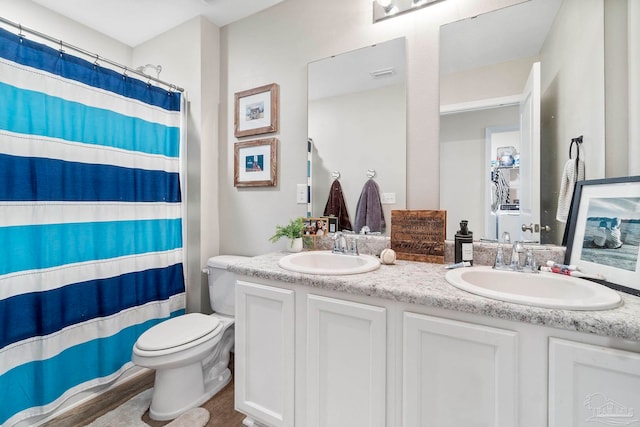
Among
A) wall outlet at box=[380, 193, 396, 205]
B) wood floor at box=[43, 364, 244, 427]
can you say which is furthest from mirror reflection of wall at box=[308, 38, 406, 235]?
wood floor at box=[43, 364, 244, 427]

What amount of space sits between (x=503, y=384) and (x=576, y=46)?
1.34 m

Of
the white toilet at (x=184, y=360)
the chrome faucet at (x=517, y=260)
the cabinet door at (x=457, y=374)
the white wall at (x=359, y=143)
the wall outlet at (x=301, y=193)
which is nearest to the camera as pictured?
the cabinet door at (x=457, y=374)

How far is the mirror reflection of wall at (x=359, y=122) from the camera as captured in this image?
60.7 inches

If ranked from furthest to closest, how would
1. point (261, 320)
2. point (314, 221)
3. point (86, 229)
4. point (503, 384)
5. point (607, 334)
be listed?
point (314, 221), point (86, 229), point (261, 320), point (503, 384), point (607, 334)

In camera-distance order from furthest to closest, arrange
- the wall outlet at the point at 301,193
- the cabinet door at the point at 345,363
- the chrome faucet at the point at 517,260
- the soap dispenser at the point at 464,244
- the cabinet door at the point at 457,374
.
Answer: the wall outlet at the point at 301,193 → the soap dispenser at the point at 464,244 → the chrome faucet at the point at 517,260 → the cabinet door at the point at 345,363 → the cabinet door at the point at 457,374

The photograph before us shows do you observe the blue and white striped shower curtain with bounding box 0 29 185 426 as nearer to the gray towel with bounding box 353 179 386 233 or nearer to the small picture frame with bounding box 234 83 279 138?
the small picture frame with bounding box 234 83 279 138

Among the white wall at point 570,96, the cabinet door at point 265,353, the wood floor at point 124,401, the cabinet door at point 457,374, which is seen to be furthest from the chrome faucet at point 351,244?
the wood floor at point 124,401

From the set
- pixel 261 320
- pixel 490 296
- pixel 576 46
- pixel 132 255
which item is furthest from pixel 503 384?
pixel 132 255

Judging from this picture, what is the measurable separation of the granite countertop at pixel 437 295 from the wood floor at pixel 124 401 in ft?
2.83

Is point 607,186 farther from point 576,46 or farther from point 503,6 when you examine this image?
point 503,6

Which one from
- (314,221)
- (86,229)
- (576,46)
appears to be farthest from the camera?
(314,221)

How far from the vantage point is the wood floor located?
149 centimetres

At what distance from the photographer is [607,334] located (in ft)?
2.30

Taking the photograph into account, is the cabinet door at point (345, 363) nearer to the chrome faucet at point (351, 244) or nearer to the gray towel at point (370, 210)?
the chrome faucet at point (351, 244)
